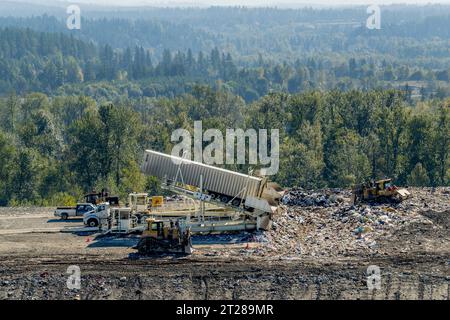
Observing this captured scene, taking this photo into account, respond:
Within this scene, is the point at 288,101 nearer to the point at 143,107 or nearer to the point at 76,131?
the point at 76,131

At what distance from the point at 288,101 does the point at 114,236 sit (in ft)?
124

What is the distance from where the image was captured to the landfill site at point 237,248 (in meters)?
27.0

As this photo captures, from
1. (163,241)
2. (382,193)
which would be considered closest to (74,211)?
(163,241)

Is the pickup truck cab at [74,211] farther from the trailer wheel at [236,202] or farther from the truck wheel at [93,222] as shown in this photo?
the trailer wheel at [236,202]

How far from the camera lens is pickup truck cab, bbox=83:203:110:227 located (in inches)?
1384

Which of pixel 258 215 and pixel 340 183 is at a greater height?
pixel 258 215

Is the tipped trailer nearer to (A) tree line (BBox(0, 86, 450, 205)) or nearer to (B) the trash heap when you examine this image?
(B) the trash heap

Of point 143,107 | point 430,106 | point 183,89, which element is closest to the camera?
point 430,106
